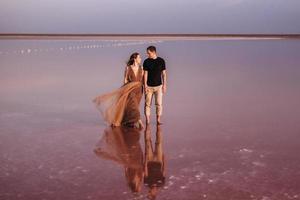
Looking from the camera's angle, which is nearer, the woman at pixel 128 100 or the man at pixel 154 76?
the man at pixel 154 76

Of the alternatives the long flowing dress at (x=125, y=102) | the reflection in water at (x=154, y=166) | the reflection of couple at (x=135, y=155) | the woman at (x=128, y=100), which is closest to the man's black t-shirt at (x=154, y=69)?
the woman at (x=128, y=100)

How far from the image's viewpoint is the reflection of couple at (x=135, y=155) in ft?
22.8

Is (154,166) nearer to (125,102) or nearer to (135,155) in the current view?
(135,155)

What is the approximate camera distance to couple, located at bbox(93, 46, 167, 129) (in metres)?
10.5

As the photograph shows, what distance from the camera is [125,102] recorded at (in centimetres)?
1053

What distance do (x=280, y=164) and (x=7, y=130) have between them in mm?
5344

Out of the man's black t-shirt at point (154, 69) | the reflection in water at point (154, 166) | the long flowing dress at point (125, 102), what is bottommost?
the reflection in water at point (154, 166)

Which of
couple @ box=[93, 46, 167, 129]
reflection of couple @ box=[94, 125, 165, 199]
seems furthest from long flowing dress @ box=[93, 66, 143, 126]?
reflection of couple @ box=[94, 125, 165, 199]

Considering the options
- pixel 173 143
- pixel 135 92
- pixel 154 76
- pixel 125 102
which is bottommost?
pixel 173 143

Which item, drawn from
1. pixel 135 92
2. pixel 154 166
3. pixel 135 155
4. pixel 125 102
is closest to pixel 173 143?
pixel 135 155

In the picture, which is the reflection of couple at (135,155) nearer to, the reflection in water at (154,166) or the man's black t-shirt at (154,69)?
the reflection in water at (154,166)

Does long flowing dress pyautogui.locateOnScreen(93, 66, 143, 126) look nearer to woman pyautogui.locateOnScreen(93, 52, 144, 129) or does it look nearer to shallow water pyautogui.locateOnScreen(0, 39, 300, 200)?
woman pyautogui.locateOnScreen(93, 52, 144, 129)

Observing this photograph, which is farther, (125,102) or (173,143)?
(125,102)

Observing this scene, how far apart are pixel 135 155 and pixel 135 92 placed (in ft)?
8.31
